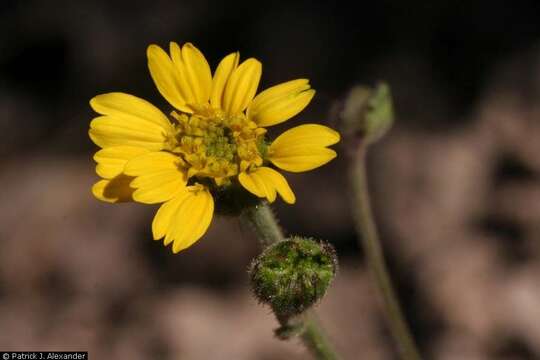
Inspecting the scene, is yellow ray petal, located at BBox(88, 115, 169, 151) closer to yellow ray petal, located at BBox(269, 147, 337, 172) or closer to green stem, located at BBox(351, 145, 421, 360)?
yellow ray petal, located at BBox(269, 147, 337, 172)

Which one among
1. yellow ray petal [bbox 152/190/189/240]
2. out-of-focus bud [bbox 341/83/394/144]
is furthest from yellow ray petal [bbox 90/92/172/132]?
out-of-focus bud [bbox 341/83/394/144]

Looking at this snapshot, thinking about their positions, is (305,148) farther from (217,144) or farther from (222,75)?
(222,75)

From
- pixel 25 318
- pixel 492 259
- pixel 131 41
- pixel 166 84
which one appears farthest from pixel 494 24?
pixel 25 318

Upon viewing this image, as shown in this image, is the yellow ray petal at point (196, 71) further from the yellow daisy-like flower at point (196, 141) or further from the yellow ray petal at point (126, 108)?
the yellow ray petal at point (126, 108)

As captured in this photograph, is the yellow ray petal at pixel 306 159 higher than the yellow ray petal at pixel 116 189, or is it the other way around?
the yellow ray petal at pixel 116 189

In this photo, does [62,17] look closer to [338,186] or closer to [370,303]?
[338,186]

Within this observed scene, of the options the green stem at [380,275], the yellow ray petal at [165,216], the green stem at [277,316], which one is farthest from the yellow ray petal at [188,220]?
the green stem at [380,275]
